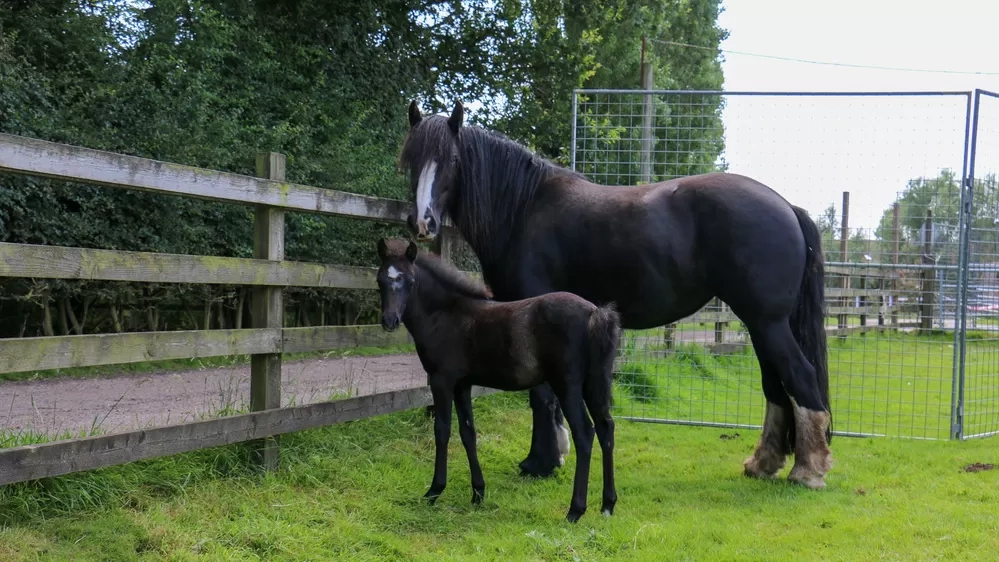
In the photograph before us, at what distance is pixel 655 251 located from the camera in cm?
484

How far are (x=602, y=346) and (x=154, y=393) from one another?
6030mm

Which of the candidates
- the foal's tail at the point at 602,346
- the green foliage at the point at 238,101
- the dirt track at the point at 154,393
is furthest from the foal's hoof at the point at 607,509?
the green foliage at the point at 238,101

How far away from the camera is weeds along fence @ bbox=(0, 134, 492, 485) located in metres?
3.08

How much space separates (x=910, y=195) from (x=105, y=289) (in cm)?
884

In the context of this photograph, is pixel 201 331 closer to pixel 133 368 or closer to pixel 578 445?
pixel 578 445

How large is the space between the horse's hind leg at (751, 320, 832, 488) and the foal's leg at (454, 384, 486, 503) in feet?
6.42

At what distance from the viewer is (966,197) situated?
6.41 meters

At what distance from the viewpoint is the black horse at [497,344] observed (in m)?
3.98

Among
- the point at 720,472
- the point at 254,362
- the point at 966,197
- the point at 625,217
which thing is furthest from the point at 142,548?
the point at 966,197

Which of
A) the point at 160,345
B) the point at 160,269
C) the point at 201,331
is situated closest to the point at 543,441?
the point at 201,331

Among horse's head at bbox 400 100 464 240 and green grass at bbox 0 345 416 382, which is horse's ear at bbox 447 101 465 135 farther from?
green grass at bbox 0 345 416 382

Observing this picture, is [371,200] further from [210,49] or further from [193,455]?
[210,49]

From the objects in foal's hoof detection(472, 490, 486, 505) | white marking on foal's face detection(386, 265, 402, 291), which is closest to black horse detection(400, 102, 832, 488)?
white marking on foal's face detection(386, 265, 402, 291)

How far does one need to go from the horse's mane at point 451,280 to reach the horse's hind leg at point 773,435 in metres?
2.05
